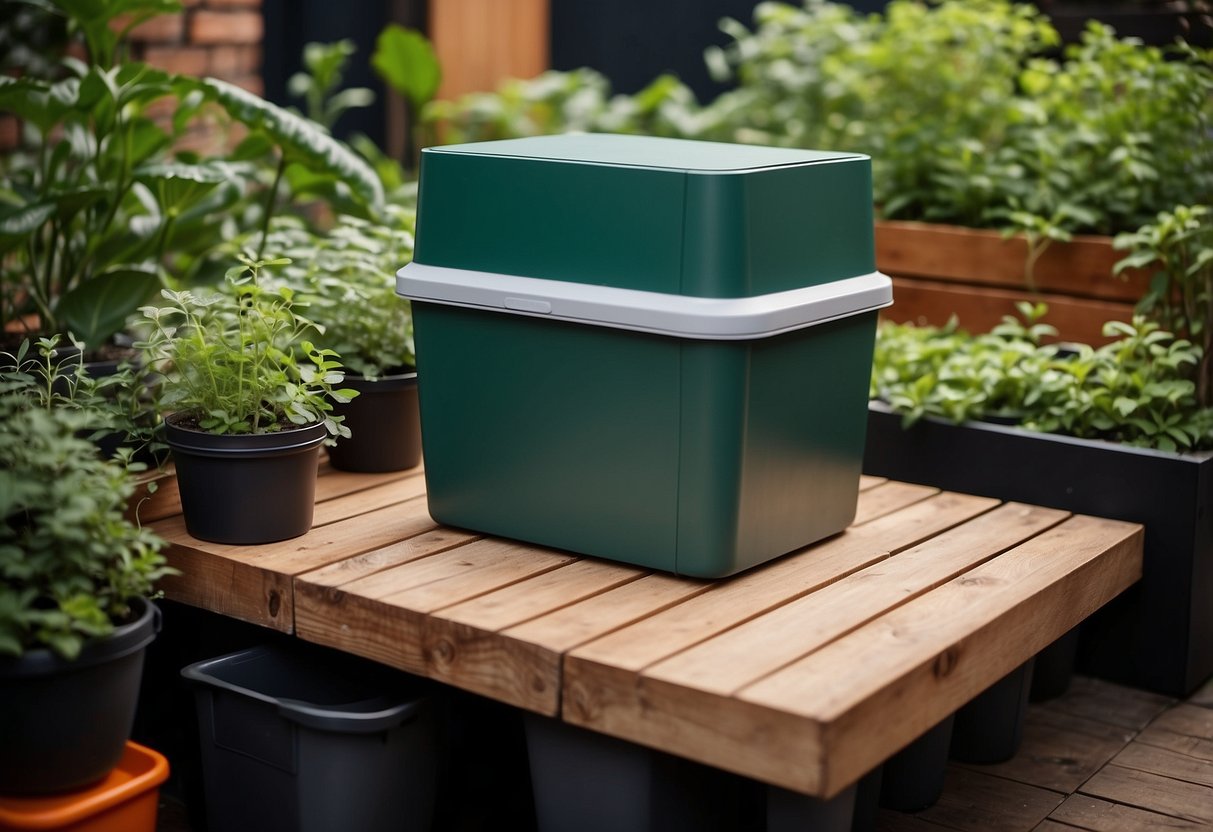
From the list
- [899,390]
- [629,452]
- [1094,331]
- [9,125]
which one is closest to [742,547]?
[629,452]

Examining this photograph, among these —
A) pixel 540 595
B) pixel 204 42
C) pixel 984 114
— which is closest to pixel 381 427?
pixel 540 595

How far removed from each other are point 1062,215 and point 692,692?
5.57ft

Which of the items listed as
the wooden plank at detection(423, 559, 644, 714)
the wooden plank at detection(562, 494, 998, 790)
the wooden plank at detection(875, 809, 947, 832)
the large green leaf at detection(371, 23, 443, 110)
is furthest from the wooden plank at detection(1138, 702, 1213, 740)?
the large green leaf at detection(371, 23, 443, 110)

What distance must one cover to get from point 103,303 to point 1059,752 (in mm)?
1776

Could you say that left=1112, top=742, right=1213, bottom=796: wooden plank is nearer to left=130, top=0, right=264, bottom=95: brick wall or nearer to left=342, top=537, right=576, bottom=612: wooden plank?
left=342, top=537, right=576, bottom=612: wooden plank

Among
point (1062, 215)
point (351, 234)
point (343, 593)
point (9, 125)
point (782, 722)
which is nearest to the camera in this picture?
point (782, 722)

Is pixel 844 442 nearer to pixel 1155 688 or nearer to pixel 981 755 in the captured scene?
pixel 981 755

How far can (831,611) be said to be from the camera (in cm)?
191

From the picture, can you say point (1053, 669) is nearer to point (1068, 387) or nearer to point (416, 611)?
point (1068, 387)

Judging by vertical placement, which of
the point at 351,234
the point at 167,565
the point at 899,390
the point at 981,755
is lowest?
the point at 981,755

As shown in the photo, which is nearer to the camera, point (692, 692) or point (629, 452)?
point (692, 692)

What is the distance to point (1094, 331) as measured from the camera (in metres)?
2.97

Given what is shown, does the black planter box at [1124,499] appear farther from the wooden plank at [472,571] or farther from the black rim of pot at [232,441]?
the black rim of pot at [232,441]

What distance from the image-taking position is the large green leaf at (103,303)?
2.51m
